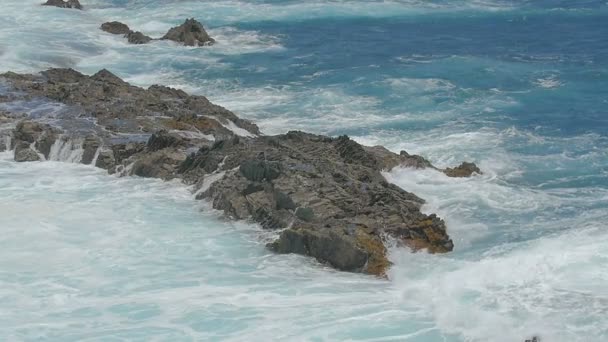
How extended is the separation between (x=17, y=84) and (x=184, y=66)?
10440mm

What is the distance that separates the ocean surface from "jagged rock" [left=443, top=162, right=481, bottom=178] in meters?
0.30

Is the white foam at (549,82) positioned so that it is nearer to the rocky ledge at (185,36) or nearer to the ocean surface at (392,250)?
the ocean surface at (392,250)

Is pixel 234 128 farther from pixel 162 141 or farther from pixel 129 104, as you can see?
pixel 162 141

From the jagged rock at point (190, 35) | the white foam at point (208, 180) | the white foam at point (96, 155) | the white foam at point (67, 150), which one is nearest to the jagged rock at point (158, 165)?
the white foam at point (208, 180)

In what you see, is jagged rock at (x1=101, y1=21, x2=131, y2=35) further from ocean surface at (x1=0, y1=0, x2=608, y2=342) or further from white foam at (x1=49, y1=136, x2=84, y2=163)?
white foam at (x1=49, y1=136, x2=84, y2=163)

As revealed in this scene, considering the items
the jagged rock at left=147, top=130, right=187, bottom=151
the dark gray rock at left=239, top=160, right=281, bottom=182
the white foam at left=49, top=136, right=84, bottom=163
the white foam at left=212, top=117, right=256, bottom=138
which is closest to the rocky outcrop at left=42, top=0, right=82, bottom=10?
the white foam at left=212, top=117, right=256, bottom=138

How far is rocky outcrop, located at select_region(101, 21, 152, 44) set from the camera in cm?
4338

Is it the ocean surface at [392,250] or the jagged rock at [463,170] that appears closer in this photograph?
the ocean surface at [392,250]

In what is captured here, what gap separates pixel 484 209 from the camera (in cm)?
2022

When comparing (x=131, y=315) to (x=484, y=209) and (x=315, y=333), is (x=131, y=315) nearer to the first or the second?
(x=315, y=333)

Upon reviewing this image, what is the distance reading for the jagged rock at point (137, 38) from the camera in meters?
43.3

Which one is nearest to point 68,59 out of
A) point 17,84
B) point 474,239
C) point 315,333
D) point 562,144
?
point 17,84

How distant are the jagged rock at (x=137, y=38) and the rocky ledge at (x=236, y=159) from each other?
1258 centimetres

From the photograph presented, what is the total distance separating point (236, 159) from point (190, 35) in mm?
23134
